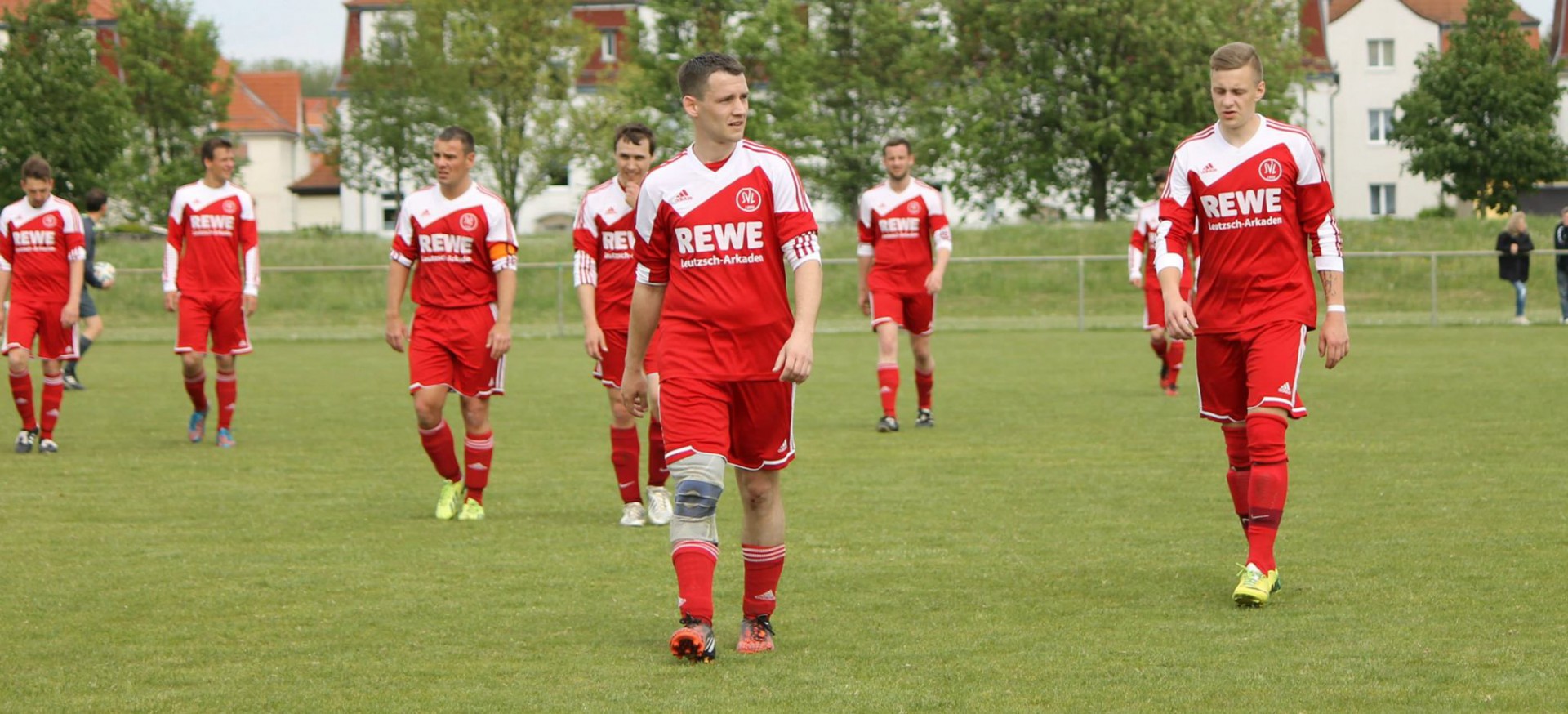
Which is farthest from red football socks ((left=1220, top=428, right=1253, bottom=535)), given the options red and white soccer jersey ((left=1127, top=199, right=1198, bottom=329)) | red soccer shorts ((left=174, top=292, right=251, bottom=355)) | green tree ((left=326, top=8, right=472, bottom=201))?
green tree ((left=326, top=8, right=472, bottom=201))

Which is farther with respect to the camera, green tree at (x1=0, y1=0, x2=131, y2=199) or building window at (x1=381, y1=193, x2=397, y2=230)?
building window at (x1=381, y1=193, x2=397, y2=230)

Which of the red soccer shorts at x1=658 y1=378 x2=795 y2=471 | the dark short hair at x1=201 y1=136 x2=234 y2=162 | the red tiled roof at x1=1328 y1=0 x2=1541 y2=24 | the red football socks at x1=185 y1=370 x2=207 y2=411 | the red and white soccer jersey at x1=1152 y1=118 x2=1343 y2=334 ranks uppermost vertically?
the red tiled roof at x1=1328 y1=0 x2=1541 y2=24

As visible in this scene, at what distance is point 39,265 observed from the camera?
42.3 ft

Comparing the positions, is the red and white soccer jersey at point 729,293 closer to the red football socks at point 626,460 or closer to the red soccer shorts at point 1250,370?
the red soccer shorts at point 1250,370

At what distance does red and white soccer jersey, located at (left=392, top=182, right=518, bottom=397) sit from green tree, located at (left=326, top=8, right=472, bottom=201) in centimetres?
4692

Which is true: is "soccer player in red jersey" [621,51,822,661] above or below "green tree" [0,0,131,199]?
below

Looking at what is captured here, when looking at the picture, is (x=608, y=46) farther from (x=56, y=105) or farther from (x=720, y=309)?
(x=720, y=309)

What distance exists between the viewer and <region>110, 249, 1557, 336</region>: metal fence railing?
108 feet

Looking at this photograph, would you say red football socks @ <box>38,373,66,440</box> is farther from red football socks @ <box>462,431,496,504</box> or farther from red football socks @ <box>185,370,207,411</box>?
red football socks @ <box>462,431,496,504</box>

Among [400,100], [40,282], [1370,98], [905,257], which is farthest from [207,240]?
[1370,98]

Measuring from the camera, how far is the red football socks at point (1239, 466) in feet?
22.8

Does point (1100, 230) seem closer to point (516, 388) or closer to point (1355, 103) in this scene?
point (516, 388)

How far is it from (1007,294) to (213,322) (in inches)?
930

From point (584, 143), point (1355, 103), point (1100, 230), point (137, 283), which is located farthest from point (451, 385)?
point (1355, 103)
